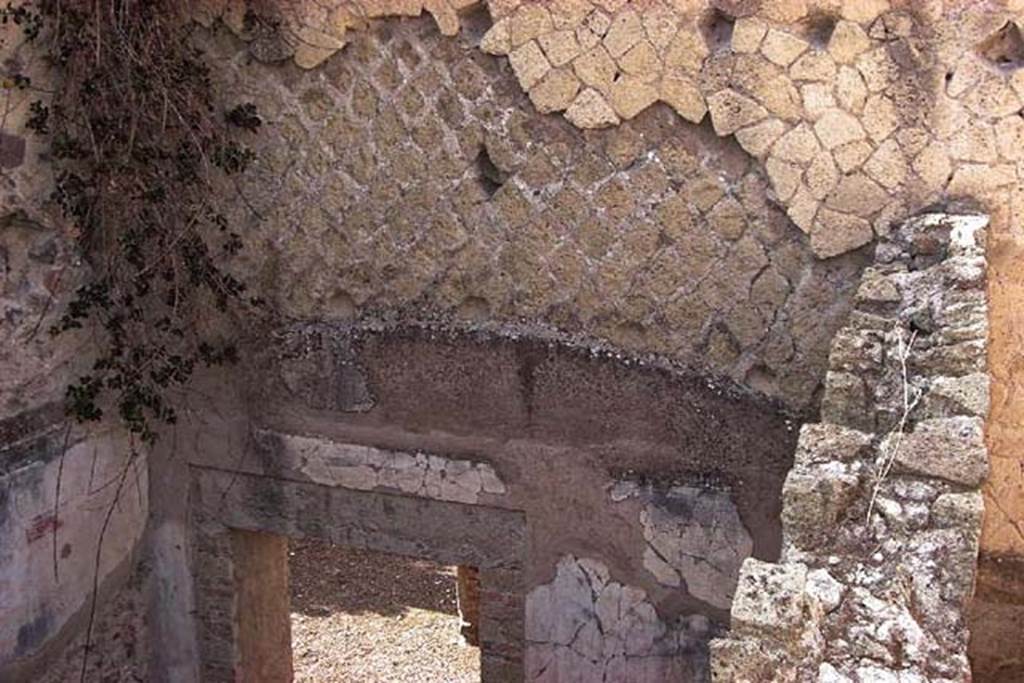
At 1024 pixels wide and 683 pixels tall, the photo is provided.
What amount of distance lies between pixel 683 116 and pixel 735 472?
1.22 meters

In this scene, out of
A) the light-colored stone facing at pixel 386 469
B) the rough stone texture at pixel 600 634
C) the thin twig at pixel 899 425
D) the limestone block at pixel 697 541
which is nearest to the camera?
the thin twig at pixel 899 425

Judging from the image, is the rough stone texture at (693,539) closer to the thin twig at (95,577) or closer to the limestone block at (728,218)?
the limestone block at (728,218)

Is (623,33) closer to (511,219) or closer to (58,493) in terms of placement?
(511,219)

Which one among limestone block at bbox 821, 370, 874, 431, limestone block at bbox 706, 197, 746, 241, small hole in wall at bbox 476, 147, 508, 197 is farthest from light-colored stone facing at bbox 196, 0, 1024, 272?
limestone block at bbox 821, 370, 874, 431

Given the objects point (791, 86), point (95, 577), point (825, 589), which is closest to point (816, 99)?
point (791, 86)

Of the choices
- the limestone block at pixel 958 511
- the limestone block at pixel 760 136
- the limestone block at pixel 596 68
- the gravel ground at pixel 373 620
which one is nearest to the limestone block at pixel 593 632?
the limestone block at pixel 760 136

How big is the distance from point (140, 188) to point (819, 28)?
2.45 metres

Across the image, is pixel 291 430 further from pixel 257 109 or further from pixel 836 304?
pixel 836 304

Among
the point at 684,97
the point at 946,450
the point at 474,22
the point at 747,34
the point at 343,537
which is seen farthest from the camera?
the point at 343,537

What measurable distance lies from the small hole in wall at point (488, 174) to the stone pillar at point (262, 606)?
70.9 inches

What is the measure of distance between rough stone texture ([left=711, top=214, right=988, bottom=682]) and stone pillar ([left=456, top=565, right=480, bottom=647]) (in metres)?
3.99

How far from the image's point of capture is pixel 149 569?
5.43 m

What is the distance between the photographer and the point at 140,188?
4699 mm

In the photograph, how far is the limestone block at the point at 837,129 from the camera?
3.93m
